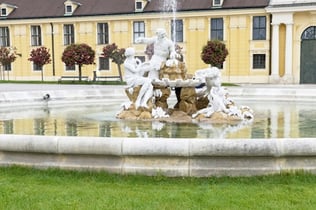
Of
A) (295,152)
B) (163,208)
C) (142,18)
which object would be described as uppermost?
(142,18)

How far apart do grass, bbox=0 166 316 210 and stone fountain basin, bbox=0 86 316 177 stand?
0.39ft

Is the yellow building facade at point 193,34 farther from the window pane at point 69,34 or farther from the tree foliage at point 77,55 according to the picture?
the tree foliage at point 77,55

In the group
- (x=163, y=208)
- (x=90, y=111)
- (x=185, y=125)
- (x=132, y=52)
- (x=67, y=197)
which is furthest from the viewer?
(x=90, y=111)

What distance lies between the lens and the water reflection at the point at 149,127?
9.99 metres

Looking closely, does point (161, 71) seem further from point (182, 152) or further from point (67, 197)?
point (67, 197)

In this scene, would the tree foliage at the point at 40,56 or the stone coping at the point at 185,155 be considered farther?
the tree foliage at the point at 40,56

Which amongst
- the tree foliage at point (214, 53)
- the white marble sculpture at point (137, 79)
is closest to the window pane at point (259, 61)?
the tree foliage at point (214, 53)

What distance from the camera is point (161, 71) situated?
1288 centimetres

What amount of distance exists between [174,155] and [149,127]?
4.09m

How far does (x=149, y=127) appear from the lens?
36.6ft

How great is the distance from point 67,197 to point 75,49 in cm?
3872

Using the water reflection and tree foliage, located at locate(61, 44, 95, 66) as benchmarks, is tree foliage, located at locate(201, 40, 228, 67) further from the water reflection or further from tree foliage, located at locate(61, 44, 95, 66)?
the water reflection

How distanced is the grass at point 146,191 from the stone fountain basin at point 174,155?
0.39 feet

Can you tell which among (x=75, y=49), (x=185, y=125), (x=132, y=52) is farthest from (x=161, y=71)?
(x=75, y=49)
